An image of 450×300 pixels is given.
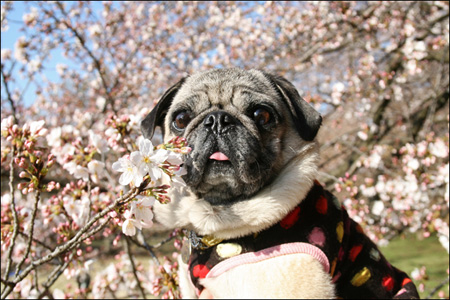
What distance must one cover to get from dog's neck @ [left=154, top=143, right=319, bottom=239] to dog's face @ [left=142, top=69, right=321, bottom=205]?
66 mm

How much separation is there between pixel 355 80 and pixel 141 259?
626 centimetres

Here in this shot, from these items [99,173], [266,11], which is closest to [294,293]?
[99,173]

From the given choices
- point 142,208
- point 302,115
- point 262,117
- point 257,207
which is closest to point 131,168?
point 142,208

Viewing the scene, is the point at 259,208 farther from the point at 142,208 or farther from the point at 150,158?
the point at 150,158

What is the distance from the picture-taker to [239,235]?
2.36 meters

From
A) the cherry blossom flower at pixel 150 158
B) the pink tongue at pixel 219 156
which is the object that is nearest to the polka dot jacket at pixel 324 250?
the pink tongue at pixel 219 156

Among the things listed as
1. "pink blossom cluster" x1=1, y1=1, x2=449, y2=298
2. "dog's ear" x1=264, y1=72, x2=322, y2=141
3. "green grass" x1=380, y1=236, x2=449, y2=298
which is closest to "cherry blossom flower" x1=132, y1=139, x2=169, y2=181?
"pink blossom cluster" x1=1, y1=1, x2=449, y2=298

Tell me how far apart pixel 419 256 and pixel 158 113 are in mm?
7238

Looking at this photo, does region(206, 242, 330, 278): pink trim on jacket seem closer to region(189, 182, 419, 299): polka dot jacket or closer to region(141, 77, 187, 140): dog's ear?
region(189, 182, 419, 299): polka dot jacket

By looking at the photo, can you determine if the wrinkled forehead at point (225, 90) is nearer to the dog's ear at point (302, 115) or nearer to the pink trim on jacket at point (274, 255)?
the dog's ear at point (302, 115)

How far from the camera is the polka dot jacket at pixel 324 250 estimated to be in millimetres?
2203

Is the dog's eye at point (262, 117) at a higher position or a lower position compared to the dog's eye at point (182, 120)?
lower

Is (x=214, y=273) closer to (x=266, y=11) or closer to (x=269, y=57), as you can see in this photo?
(x=269, y=57)

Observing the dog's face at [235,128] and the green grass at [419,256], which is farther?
the green grass at [419,256]
